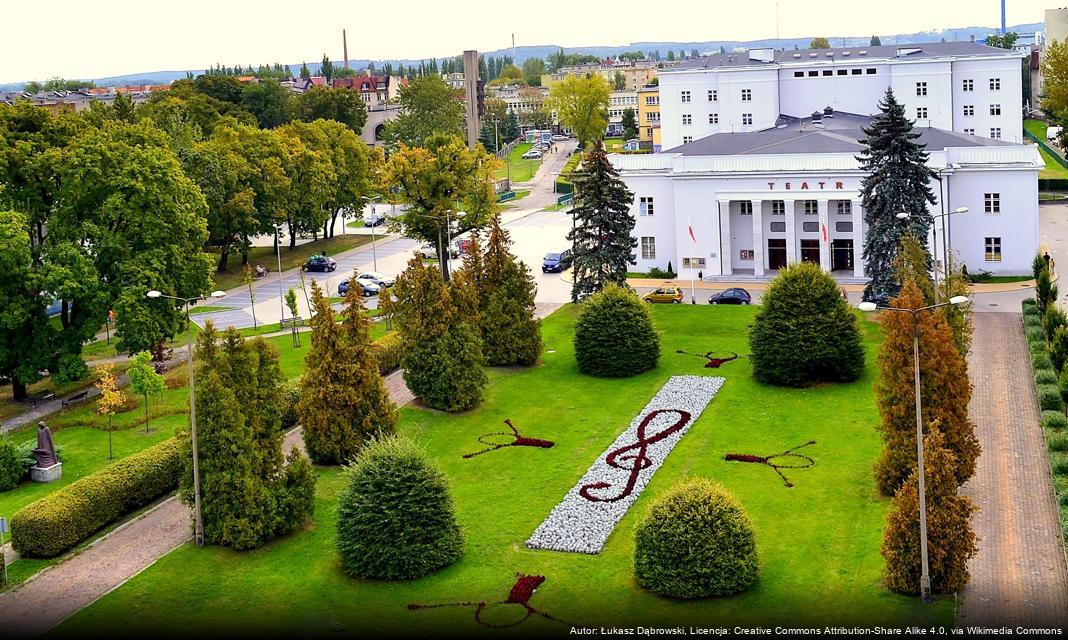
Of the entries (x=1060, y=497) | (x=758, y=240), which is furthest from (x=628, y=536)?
(x=758, y=240)

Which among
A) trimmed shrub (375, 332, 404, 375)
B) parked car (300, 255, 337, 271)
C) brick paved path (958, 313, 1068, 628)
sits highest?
parked car (300, 255, 337, 271)

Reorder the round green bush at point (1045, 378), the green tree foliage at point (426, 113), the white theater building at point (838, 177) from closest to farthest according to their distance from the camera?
1. the round green bush at point (1045, 378)
2. the white theater building at point (838, 177)
3. the green tree foliage at point (426, 113)

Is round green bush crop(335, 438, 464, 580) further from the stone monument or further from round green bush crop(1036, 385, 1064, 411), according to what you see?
round green bush crop(1036, 385, 1064, 411)

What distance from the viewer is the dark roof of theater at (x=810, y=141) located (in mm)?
68875

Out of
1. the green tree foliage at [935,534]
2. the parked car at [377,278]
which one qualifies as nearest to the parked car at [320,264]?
the parked car at [377,278]

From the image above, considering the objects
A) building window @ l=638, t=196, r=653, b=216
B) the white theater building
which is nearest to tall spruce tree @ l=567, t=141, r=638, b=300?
the white theater building

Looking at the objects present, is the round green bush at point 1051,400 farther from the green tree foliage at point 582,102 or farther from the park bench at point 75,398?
the green tree foliage at point 582,102

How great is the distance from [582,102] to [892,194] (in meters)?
99.5

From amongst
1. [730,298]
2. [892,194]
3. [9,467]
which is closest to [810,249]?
[730,298]

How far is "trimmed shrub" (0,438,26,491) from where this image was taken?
40.2 meters

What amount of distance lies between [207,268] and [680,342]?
2098cm

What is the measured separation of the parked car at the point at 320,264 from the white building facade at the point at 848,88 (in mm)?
25289

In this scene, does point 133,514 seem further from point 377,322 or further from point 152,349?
point 377,322

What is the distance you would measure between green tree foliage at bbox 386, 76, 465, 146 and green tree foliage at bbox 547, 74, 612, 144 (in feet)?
58.1
